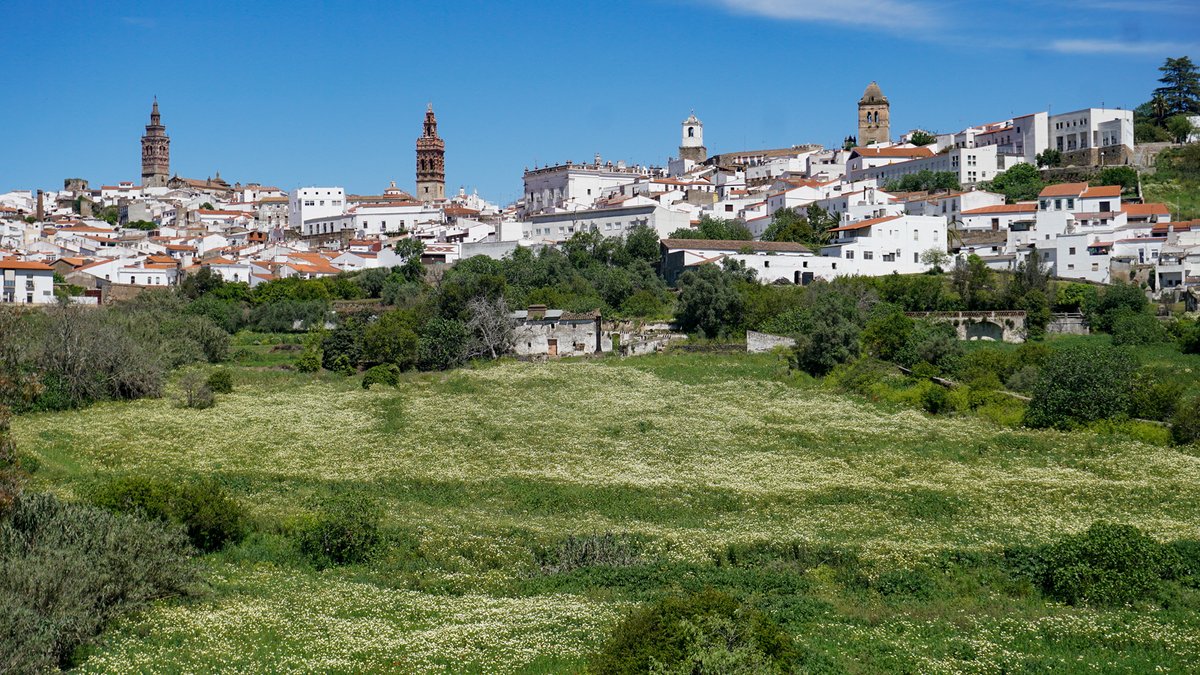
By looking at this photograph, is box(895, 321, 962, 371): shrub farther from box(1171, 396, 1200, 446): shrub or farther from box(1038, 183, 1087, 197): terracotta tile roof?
box(1038, 183, 1087, 197): terracotta tile roof

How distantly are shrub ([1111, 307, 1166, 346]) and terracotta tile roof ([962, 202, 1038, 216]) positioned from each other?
2332 cm

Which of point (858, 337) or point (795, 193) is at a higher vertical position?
point (795, 193)

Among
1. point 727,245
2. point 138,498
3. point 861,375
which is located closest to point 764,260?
point 727,245

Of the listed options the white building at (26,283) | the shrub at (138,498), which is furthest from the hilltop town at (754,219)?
the shrub at (138,498)

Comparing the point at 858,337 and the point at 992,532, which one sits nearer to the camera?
the point at 992,532

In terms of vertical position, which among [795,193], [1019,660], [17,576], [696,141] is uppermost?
[696,141]

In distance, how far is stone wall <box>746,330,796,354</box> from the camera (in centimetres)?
4978

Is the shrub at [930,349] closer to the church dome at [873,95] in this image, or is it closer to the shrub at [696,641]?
the shrub at [696,641]

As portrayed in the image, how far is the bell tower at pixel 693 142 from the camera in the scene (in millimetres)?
125250

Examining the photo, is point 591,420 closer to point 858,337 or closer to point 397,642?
point 858,337

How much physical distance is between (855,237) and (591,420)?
3209cm

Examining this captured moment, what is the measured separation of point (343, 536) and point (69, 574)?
5.76 m

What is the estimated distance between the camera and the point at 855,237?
66.9 meters

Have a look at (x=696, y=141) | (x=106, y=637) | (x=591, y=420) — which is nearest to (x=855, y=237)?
(x=591, y=420)
